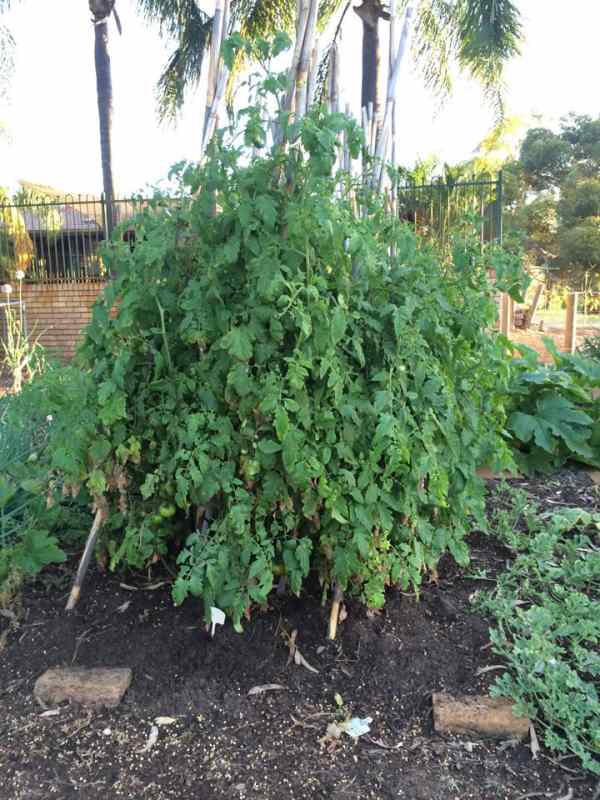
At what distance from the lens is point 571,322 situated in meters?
9.09

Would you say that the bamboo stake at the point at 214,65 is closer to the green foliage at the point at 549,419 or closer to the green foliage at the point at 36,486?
the green foliage at the point at 36,486

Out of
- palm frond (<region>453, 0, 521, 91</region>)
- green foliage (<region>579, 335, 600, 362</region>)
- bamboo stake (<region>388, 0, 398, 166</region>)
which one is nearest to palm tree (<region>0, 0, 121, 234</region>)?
palm frond (<region>453, 0, 521, 91</region>)

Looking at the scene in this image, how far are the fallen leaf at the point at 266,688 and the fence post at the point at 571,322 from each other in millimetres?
7735

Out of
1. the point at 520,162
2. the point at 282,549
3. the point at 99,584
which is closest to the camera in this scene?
the point at 282,549

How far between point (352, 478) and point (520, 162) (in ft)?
81.6

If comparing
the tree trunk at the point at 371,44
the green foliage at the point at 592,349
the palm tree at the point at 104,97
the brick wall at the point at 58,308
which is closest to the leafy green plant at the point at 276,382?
the green foliage at the point at 592,349

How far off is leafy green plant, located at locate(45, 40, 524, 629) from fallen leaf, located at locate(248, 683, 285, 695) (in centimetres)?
24

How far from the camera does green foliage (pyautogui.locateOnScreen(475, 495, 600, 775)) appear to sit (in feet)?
6.56

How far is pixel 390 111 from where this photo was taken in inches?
112

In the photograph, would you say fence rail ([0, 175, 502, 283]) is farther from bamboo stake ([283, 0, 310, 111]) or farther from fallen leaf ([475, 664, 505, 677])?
fallen leaf ([475, 664, 505, 677])

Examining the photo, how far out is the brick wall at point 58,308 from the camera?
39.1 ft

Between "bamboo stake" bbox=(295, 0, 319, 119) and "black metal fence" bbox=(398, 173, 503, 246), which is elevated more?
"black metal fence" bbox=(398, 173, 503, 246)

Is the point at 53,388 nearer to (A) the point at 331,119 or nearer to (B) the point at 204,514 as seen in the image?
(B) the point at 204,514

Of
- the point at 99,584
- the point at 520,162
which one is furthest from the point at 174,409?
the point at 520,162
